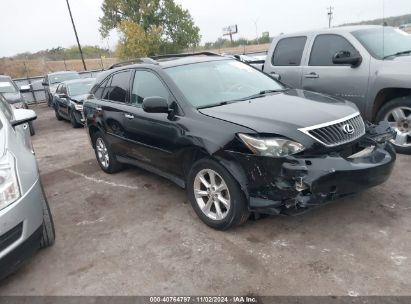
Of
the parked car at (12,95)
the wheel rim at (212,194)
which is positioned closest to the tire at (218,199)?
the wheel rim at (212,194)

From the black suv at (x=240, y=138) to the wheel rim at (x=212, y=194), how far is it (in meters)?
0.01

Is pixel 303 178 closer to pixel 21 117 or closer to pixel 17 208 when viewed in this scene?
pixel 17 208

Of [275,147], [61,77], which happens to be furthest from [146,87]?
[61,77]

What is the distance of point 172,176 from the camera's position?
4.21 meters

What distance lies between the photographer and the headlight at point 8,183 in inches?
109

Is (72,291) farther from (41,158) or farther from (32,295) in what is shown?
(41,158)

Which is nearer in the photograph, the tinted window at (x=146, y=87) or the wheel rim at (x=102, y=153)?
the tinted window at (x=146, y=87)

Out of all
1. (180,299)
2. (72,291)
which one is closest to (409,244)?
(180,299)

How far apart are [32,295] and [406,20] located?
21.9 feet

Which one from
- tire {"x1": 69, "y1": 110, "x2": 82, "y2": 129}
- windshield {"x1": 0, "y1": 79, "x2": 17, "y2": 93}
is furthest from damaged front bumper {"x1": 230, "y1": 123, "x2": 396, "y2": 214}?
windshield {"x1": 0, "y1": 79, "x2": 17, "y2": 93}

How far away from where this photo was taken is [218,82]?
14.0 feet

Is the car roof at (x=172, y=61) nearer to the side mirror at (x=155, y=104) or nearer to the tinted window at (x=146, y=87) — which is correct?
the tinted window at (x=146, y=87)

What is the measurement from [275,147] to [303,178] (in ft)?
1.14

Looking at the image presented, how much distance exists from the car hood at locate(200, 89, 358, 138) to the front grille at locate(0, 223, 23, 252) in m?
1.92
